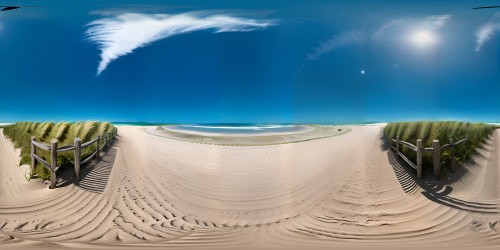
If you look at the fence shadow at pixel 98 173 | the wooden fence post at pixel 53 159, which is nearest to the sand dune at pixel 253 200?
the fence shadow at pixel 98 173

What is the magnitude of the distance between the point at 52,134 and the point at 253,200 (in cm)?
165

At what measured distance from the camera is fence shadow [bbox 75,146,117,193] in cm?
256

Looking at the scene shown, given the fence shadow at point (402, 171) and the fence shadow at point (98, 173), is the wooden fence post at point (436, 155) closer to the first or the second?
the fence shadow at point (402, 171)

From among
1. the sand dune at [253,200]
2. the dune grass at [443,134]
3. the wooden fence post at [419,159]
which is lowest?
the sand dune at [253,200]

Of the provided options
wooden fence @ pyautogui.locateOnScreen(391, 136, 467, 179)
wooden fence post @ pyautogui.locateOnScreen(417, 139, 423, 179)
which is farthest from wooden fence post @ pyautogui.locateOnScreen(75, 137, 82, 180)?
wooden fence post @ pyautogui.locateOnScreen(417, 139, 423, 179)

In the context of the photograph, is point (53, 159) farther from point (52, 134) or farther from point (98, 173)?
point (98, 173)

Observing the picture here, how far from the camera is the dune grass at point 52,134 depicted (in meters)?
2.47

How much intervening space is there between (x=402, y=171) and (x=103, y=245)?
2.26 m

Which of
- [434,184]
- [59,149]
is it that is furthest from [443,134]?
[59,149]

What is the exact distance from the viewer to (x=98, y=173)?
2635 mm

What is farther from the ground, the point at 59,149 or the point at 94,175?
the point at 59,149

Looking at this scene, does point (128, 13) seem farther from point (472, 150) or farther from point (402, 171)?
point (472, 150)

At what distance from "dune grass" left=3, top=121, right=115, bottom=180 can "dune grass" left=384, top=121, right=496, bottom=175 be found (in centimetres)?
222

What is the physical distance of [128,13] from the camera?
2.49 meters
